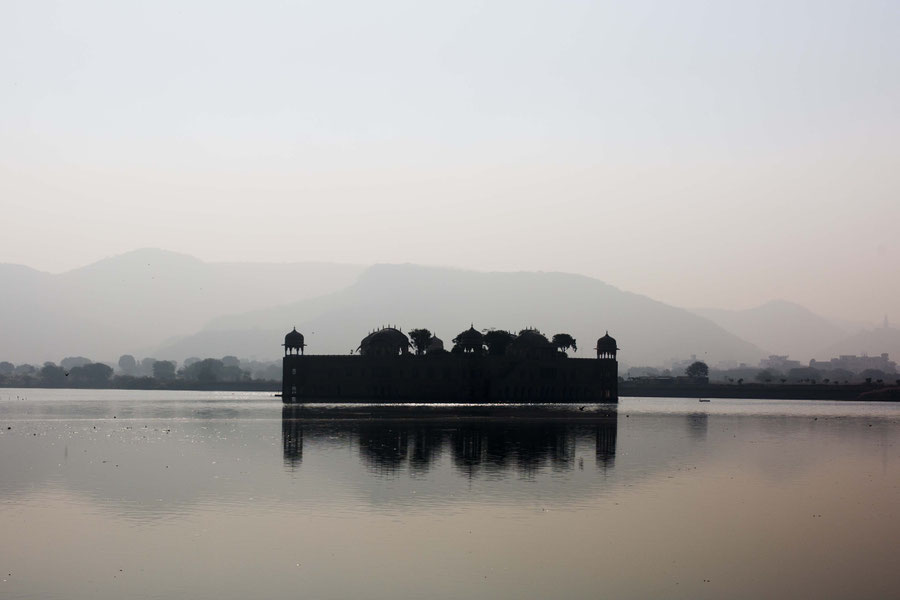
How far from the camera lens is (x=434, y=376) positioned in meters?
158

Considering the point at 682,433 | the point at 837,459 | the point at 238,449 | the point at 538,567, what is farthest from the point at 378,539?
the point at 682,433

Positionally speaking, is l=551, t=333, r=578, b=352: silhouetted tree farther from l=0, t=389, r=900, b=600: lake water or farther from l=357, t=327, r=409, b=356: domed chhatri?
l=0, t=389, r=900, b=600: lake water

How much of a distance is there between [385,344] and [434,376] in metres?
9.50

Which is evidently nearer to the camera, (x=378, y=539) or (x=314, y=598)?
(x=314, y=598)

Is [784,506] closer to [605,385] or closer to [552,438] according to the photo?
[552,438]

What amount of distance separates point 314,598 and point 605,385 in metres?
147

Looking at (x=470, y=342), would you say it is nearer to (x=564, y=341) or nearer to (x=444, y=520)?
(x=564, y=341)

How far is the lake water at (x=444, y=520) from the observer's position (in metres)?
23.9

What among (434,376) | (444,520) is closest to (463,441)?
(444,520)

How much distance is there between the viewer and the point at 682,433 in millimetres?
77000

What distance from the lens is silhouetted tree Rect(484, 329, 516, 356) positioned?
17325cm

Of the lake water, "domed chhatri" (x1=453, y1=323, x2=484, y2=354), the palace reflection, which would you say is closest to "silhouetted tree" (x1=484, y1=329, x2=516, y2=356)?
"domed chhatri" (x1=453, y1=323, x2=484, y2=354)

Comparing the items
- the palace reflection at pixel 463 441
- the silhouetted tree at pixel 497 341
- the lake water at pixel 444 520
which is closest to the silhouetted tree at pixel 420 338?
the silhouetted tree at pixel 497 341

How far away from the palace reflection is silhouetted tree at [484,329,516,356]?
76.3 metres
